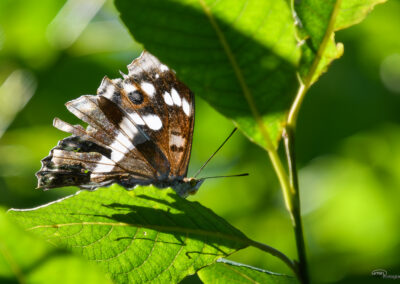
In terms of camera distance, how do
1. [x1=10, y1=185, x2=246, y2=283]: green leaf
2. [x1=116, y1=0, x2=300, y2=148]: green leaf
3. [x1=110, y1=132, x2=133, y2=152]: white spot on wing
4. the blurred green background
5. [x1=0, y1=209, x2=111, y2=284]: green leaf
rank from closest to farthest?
1. [x1=0, y1=209, x2=111, y2=284]: green leaf
2. [x1=116, y1=0, x2=300, y2=148]: green leaf
3. [x1=10, y1=185, x2=246, y2=283]: green leaf
4. [x1=110, y1=132, x2=133, y2=152]: white spot on wing
5. the blurred green background

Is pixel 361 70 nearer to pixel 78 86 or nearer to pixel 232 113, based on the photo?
pixel 78 86

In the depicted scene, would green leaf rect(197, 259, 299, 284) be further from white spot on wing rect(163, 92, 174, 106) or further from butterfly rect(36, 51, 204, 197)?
white spot on wing rect(163, 92, 174, 106)

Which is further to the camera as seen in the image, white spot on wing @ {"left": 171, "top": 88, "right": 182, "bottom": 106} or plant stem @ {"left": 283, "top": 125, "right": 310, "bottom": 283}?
white spot on wing @ {"left": 171, "top": 88, "right": 182, "bottom": 106}

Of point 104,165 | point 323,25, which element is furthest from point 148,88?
point 323,25

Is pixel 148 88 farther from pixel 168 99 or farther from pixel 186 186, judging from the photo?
pixel 186 186

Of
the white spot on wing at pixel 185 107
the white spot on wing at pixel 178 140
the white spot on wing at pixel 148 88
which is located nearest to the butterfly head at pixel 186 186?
the white spot on wing at pixel 178 140

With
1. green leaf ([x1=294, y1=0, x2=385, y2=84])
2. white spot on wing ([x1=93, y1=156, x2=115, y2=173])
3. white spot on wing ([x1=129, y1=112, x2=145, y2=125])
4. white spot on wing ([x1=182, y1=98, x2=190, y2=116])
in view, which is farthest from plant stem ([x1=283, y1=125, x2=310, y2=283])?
white spot on wing ([x1=93, y1=156, x2=115, y2=173])

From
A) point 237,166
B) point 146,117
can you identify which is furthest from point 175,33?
point 237,166
